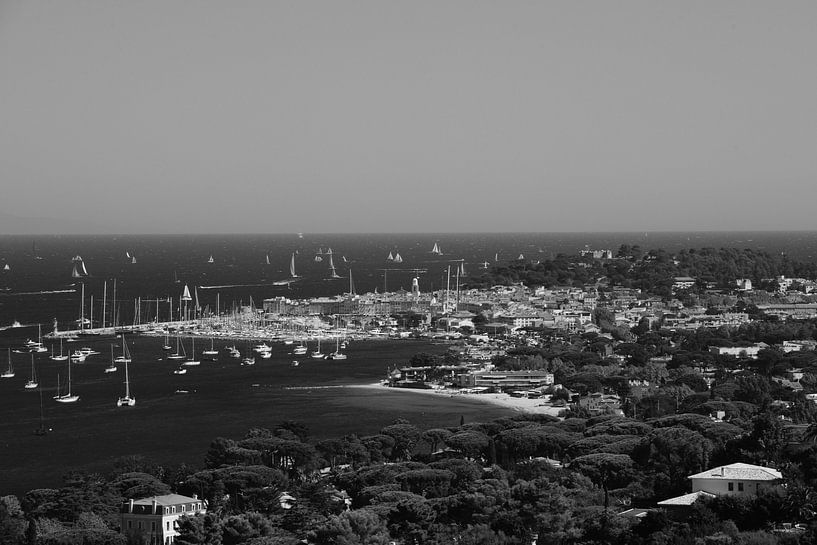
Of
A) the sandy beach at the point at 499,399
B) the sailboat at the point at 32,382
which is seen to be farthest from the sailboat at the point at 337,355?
the sailboat at the point at 32,382

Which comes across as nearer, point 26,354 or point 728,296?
point 26,354

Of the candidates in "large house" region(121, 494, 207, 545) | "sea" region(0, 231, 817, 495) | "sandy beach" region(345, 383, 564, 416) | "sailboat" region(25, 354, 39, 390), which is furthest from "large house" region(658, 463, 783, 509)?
"sailboat" region(25, 354, 39, 390)

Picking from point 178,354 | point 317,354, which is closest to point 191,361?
point 178,354

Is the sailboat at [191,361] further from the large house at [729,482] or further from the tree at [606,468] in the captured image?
the large house at [729,482]

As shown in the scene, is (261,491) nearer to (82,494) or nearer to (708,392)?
(82,494)

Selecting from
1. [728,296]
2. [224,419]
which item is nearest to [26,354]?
[224,419]

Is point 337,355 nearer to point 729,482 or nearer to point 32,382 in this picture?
point 32,382

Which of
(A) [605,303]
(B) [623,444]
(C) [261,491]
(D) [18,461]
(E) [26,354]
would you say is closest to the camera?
(C) [261,491]
